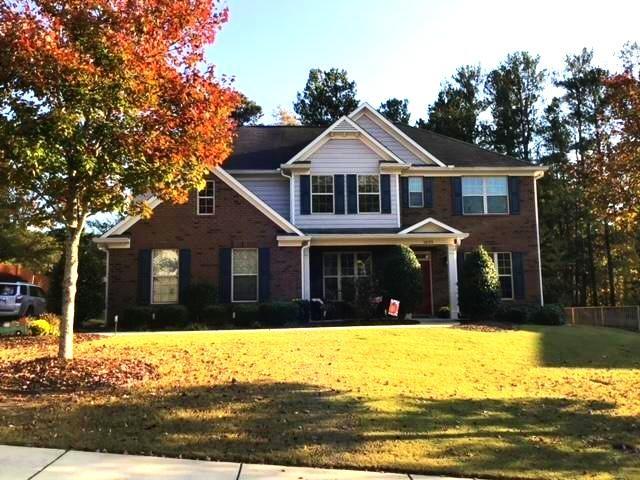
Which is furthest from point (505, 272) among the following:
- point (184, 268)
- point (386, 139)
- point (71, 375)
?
point (71, 375)

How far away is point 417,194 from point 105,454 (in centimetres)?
2039

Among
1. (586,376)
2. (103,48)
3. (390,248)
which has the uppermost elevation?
(103,48)

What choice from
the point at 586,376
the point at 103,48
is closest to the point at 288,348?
the point at 586,376

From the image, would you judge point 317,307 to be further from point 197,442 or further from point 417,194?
point 197,442

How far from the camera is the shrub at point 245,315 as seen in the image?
20734 millimetres

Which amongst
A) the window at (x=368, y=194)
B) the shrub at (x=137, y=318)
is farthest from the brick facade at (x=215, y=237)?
the window at (x=368, y=194)

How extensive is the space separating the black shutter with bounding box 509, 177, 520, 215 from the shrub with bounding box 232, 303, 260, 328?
37.8ft

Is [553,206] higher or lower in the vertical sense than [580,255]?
higher

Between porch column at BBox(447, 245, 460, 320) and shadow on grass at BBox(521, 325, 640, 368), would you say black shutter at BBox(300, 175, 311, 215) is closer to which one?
porch column at BBox(447, 245, 460, 320)

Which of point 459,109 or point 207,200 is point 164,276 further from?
point 459,109

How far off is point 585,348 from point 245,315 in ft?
33.5

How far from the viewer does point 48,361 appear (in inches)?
420

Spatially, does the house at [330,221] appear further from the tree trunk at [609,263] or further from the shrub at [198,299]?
the tree trunk at [609,263]

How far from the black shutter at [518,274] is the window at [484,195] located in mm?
1864
